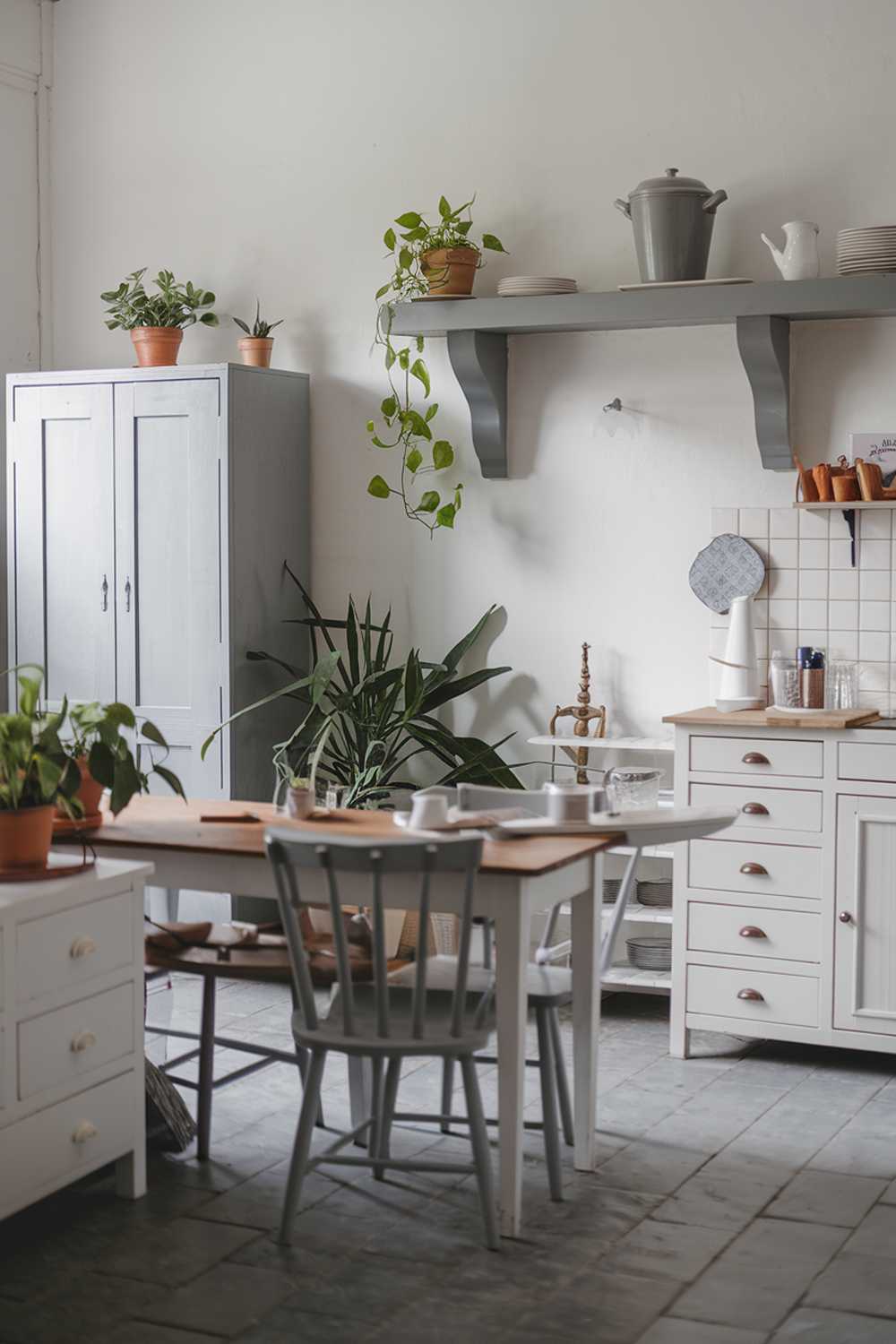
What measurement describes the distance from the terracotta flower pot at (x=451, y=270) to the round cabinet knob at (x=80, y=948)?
283 centimetres

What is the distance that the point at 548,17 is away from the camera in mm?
5480

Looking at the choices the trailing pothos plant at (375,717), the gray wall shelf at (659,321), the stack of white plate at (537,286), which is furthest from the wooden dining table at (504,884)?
the stack of white plate at (537,286)

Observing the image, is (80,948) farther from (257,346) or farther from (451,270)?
(257,346)

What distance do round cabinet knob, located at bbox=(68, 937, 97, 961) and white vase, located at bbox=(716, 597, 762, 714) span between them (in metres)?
2.28

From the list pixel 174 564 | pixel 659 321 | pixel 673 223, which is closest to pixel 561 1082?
pixel 659 321

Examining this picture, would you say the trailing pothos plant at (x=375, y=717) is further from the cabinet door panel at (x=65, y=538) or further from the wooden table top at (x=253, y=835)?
the wooden table top at (x=253, y=835)

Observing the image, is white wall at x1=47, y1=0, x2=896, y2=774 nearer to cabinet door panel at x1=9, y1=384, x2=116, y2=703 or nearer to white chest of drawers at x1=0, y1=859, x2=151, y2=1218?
cabinet door panel at x1=9, y1=384, x2=116, y2=703

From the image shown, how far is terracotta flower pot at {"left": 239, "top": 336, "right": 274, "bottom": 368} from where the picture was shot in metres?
5.87

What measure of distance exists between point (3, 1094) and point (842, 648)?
298cm

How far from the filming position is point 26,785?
345 centimetres

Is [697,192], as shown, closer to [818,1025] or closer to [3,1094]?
[818,1025]


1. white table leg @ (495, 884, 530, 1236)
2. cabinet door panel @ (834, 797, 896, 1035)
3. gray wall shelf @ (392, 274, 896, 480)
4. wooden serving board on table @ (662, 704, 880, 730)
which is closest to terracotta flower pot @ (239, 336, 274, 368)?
gray wall shelf @ (392, 274, 896, 480)

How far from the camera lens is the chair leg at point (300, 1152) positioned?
133 inches

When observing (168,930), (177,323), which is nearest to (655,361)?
(177,323)
